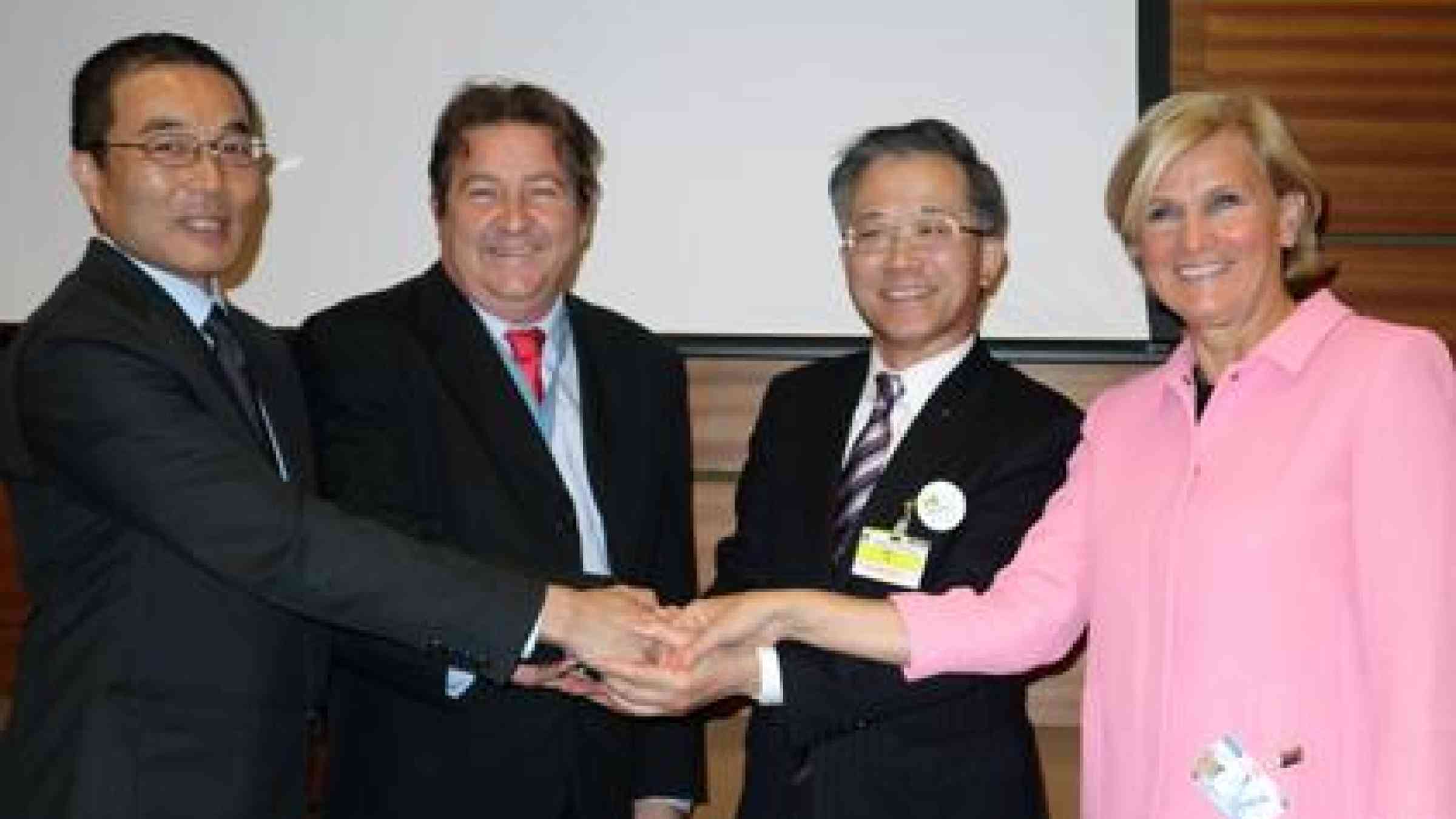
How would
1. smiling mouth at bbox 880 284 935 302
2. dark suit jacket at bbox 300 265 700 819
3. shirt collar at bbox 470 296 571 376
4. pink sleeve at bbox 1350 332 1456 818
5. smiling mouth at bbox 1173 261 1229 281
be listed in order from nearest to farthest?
1. pink sleeve at bbox 1350 332 1456 818
2. smiling mouth at bbox 1173 261 1229 281
3. dark suit jacket at bbox 300 265 700 819
4. smiling mouth at bbox 880 284 935 302
5. shirt collar at bbox 470 296 571 376

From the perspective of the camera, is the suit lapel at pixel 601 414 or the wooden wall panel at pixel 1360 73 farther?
the wooden wall panel at pixel 1360 73

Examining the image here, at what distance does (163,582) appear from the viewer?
177 cm

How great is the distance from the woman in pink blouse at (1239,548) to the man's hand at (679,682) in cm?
9

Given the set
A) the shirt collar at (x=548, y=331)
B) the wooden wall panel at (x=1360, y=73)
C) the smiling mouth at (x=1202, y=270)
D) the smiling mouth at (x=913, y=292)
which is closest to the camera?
the smiling mouth at (x=1202, y=270)

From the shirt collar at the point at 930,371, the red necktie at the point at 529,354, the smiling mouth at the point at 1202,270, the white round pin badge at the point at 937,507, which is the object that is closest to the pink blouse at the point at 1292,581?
the smiling mouth at the point at 1202,270

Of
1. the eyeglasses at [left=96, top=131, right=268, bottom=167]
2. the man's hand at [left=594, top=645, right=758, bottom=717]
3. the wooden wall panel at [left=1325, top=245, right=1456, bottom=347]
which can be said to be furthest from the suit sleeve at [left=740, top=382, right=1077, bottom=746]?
the wooden wall panel at [left=1325, top=245, right=1456, bottom=347]

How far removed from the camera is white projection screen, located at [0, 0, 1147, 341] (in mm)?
3184

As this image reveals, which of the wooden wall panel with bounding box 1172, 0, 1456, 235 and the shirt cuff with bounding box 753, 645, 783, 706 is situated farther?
the wooden wall panel with bounding box 1172, 0, 1456, 235

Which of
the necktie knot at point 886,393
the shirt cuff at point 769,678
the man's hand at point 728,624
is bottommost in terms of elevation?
the shirt cuff at point 769,678

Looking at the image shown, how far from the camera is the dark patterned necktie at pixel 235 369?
1925 mm

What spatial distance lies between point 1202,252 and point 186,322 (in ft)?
4.45

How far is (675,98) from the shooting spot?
10.6ft

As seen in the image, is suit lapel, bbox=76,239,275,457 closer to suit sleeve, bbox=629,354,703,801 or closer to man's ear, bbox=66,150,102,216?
man's ear, bbox=66,150,102,216

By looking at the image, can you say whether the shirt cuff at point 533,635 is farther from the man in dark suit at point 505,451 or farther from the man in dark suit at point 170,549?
the man in dark suit at point 505,451
